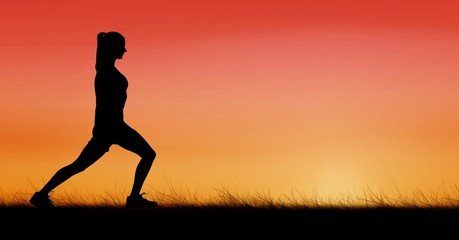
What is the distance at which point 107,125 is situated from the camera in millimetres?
10562

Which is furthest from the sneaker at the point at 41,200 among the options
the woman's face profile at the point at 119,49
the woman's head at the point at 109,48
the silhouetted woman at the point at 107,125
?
the woman's face profile at the point at 119,49

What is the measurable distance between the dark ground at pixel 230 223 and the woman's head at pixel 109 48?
2112 millimetres

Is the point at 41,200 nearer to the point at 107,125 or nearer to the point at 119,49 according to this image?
the point at 107,125

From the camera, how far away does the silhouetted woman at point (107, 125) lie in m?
10.5

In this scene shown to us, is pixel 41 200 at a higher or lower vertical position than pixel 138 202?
lower

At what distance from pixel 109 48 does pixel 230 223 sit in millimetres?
3196

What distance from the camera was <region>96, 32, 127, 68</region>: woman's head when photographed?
10734 mm

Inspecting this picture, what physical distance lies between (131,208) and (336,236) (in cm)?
375

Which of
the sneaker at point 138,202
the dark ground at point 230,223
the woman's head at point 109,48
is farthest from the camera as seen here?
the sneaker at point 138,202

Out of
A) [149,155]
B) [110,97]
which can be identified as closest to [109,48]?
[110,97]

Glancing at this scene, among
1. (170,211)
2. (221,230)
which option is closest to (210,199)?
(170,211)

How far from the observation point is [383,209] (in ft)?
35.4

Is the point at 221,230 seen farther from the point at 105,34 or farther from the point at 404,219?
the point at 105,34

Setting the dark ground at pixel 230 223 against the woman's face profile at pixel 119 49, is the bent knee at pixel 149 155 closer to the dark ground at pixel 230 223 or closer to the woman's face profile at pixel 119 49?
the dark ground at pixel 230 223
